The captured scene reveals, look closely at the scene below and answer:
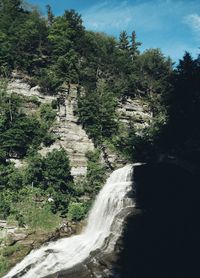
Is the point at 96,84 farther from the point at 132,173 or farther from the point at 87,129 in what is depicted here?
the point at 132,173

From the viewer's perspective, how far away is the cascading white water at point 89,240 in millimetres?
36469

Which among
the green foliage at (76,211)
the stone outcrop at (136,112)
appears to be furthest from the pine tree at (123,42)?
the green foliage at (76,211)

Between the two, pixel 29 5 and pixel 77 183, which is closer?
pixel 77 183

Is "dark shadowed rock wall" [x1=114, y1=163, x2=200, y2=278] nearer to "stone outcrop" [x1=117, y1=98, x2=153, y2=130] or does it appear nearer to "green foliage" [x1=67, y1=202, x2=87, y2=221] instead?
"green foliage" [x1=67, y1=202, x2=87, y2=221]

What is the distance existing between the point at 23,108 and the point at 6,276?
2807 centimetres

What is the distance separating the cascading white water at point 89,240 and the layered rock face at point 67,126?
9.67 meters

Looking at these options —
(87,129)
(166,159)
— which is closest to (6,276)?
(166,159)

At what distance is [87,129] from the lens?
61281 millimetres

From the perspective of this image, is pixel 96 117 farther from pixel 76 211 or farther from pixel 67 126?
pixel 76 211

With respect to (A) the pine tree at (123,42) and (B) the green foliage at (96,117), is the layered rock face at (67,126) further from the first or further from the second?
(A) the pine tree at (123,42)

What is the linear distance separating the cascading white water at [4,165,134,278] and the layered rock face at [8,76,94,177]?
9.67 meters

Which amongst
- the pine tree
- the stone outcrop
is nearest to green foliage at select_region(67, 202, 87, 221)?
the stone outcrop

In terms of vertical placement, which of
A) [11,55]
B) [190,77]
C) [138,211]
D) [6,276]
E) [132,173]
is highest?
[11,55]

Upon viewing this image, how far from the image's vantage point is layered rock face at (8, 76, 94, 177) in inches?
2295
